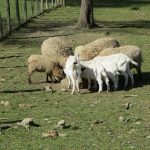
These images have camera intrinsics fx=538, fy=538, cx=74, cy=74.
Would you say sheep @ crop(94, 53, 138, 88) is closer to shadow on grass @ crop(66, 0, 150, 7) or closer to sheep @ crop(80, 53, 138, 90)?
sheep @ crop(80, 53, 138, 90)

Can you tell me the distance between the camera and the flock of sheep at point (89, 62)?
11.0 m

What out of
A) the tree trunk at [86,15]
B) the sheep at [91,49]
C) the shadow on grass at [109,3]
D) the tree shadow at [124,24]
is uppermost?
the sheep at [91,49]

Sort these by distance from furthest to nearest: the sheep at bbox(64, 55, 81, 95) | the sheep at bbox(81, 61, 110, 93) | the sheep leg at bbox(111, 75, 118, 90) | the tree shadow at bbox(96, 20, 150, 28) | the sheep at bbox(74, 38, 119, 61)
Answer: the tree shadow at bbox(96, 20, 150, 28) < the sheep at bbox(74, 38, 119, 61) < the sheep leg at bbox(111, 75, 118, 90) < the sheep at bbox(81, 61, 110, 93) < the sheep at bbox(64, 55, 81, 95)

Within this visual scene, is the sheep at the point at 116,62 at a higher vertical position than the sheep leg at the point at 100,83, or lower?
higher

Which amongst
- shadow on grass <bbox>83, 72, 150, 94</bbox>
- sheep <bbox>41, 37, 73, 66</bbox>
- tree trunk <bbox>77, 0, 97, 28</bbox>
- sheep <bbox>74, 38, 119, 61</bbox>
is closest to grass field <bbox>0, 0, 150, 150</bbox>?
shadow on grass <bbox>83, 72, 150, 94</bbox>

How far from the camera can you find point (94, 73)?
36.2 feet

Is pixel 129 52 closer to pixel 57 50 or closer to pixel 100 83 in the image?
pixel 100 83

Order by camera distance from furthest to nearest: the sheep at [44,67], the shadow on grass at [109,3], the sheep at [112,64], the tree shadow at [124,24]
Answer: the shadow on grass at [109,3] → the tree shadow at [124,24] → the sheep at [44,67] → the sheep at [112,64]

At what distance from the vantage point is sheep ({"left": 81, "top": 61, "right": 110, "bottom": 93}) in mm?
10938

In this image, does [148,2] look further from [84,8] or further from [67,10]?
[84,8]

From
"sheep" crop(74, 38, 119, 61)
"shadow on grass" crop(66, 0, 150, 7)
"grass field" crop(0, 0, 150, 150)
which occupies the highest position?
"sheep" crop(74, 38, 119, 61)

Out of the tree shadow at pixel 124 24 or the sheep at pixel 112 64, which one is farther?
the tree shadow at pixel 124 24

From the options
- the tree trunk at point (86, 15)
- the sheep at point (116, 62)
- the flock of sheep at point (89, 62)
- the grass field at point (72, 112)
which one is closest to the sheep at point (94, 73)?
the flock of sheep at point (89, 62)

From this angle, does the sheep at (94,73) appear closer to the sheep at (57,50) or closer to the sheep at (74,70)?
the sheep at (74,70)
